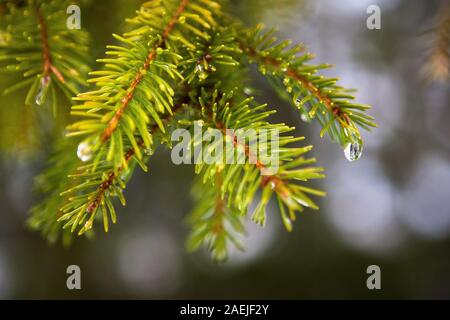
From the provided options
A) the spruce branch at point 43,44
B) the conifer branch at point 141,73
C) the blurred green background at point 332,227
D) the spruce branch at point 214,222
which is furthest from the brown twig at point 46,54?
the blurred green background at point 332,227

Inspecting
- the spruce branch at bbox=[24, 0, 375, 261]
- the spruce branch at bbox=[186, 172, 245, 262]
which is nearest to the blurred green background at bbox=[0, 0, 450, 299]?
the spruce branch at bbox=[186, 172, 245, 262]

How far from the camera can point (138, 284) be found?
2.90 metres

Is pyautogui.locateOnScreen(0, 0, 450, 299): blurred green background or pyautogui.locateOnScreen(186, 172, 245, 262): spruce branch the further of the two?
pyautogui.locateOnScreen(0, 0, 450, 299): blurred green background

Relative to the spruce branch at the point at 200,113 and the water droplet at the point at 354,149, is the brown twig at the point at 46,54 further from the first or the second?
Result: the water droplet at the point at 354,149

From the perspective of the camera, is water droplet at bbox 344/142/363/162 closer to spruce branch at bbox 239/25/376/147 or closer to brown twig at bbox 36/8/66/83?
spruce branch at bbox 239/25/376/147

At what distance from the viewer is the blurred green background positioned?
2.07 metres

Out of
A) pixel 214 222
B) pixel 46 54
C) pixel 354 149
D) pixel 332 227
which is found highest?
pixel 46 54

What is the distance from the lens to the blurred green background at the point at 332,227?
81.5 inches

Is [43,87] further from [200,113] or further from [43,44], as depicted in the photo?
[200,113]

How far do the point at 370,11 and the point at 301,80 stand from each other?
539mm

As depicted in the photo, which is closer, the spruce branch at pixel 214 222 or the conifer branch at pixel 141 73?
the conifer branch at pixel 141 73

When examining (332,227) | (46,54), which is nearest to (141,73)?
(46,54)

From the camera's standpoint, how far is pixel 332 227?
2.70 m

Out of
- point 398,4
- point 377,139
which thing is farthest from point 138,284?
point 398,4
